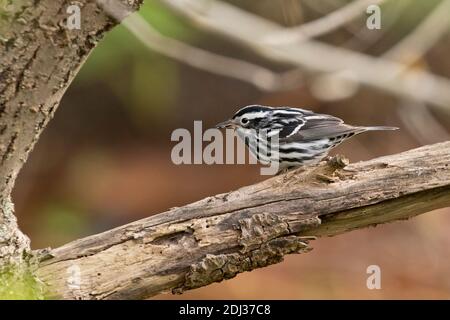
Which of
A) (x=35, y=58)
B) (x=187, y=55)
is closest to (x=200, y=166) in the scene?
(x=187, y=55)

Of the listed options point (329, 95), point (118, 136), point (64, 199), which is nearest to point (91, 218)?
point (64, 199)

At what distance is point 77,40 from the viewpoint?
2693mm

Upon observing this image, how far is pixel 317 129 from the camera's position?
14.4ft

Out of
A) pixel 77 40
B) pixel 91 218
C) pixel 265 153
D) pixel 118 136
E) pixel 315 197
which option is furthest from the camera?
pixel 118 136

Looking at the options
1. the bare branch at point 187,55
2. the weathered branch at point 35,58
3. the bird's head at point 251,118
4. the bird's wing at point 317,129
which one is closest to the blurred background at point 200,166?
the bare branch at point 187,55

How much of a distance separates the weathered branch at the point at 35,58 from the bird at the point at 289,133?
164cm

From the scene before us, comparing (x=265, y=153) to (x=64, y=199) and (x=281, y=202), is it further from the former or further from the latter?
(x=64, y=199)

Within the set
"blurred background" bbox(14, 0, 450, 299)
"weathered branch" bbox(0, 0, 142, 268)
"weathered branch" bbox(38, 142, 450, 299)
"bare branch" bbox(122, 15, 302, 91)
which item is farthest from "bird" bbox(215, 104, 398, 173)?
"blurred background" bbox(14, 0, 450, 299)

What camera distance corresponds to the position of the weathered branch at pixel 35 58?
8.52 feet

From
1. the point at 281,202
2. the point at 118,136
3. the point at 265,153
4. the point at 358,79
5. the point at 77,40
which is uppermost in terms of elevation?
the point at 118,136

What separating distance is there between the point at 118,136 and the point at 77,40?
7342 mm

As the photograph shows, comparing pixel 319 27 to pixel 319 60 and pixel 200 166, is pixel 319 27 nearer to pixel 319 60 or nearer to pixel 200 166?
pixel 319 60

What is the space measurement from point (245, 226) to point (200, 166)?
643 cm

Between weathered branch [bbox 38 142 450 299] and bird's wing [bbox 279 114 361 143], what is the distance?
0.75 meters
